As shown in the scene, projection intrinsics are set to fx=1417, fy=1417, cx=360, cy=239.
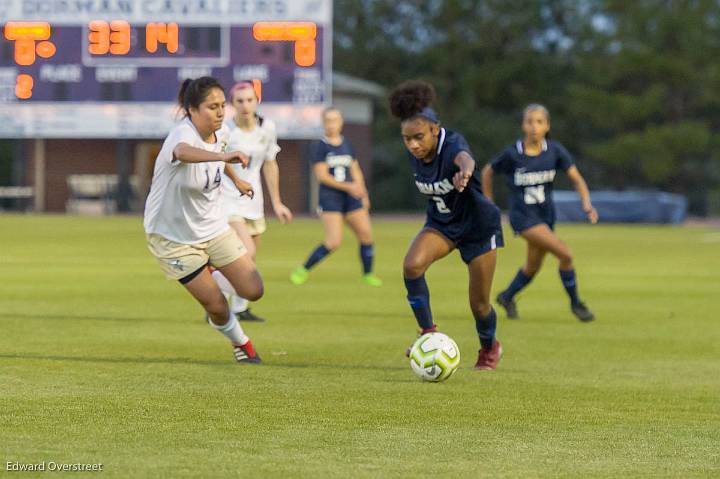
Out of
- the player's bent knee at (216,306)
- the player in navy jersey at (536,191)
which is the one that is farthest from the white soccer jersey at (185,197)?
the player in navy jersey at (536,191)

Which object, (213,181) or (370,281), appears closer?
(213,181)

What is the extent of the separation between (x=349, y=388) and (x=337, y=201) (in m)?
8.58

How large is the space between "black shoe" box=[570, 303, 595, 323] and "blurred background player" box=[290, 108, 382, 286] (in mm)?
3966

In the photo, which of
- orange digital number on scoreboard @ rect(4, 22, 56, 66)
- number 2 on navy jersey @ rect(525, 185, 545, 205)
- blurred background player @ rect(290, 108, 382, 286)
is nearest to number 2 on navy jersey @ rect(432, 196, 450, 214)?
number 2 on navy jersey @ rect(525, 185, 545, 205)

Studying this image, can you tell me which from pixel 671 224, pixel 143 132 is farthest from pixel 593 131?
pixel 143 132

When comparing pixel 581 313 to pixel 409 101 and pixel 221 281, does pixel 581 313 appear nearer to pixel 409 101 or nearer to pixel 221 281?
pixel 221 281

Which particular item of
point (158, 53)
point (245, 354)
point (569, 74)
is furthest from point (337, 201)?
point (569, 74)

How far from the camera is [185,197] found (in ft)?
29.7

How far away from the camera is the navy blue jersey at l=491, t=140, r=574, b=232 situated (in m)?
13.0

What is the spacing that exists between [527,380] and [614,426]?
1.75 meters

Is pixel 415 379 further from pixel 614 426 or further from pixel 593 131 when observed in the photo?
pixel 593 131

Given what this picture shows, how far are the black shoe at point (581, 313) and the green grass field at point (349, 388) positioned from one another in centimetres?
18

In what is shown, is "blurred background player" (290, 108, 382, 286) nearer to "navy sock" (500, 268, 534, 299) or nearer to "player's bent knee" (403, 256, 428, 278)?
"navy sock" (500, 268, 534, 299)

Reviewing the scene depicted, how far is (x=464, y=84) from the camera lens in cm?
6178
